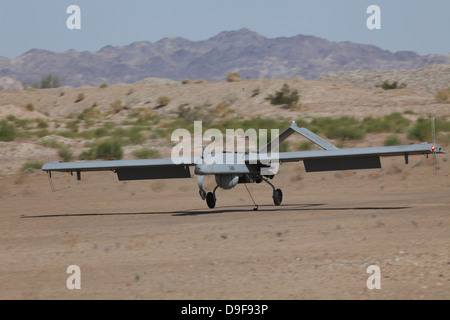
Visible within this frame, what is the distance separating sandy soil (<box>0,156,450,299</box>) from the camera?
10.7 metres

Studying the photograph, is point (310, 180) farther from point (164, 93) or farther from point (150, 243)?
point (164, 93)

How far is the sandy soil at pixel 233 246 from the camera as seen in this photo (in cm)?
1066

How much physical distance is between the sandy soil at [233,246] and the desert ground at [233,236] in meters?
0.03

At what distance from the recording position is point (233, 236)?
52.5ft

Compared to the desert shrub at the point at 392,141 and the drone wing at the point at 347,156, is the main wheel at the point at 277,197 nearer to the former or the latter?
the drone wing at the point at 347,156

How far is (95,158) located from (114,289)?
2931 centimetres

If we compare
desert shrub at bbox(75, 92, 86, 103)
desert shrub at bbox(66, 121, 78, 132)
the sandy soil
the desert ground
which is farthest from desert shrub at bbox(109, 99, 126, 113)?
the sandy soil

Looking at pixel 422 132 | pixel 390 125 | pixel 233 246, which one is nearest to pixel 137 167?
pixel 233 246

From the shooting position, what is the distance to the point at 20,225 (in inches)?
803

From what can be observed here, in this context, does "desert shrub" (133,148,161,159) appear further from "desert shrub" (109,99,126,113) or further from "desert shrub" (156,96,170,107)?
"desert shrub" (109,99,126,113)

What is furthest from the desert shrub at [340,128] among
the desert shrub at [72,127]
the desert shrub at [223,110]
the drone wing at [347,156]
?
the drone wing at [347,156]
